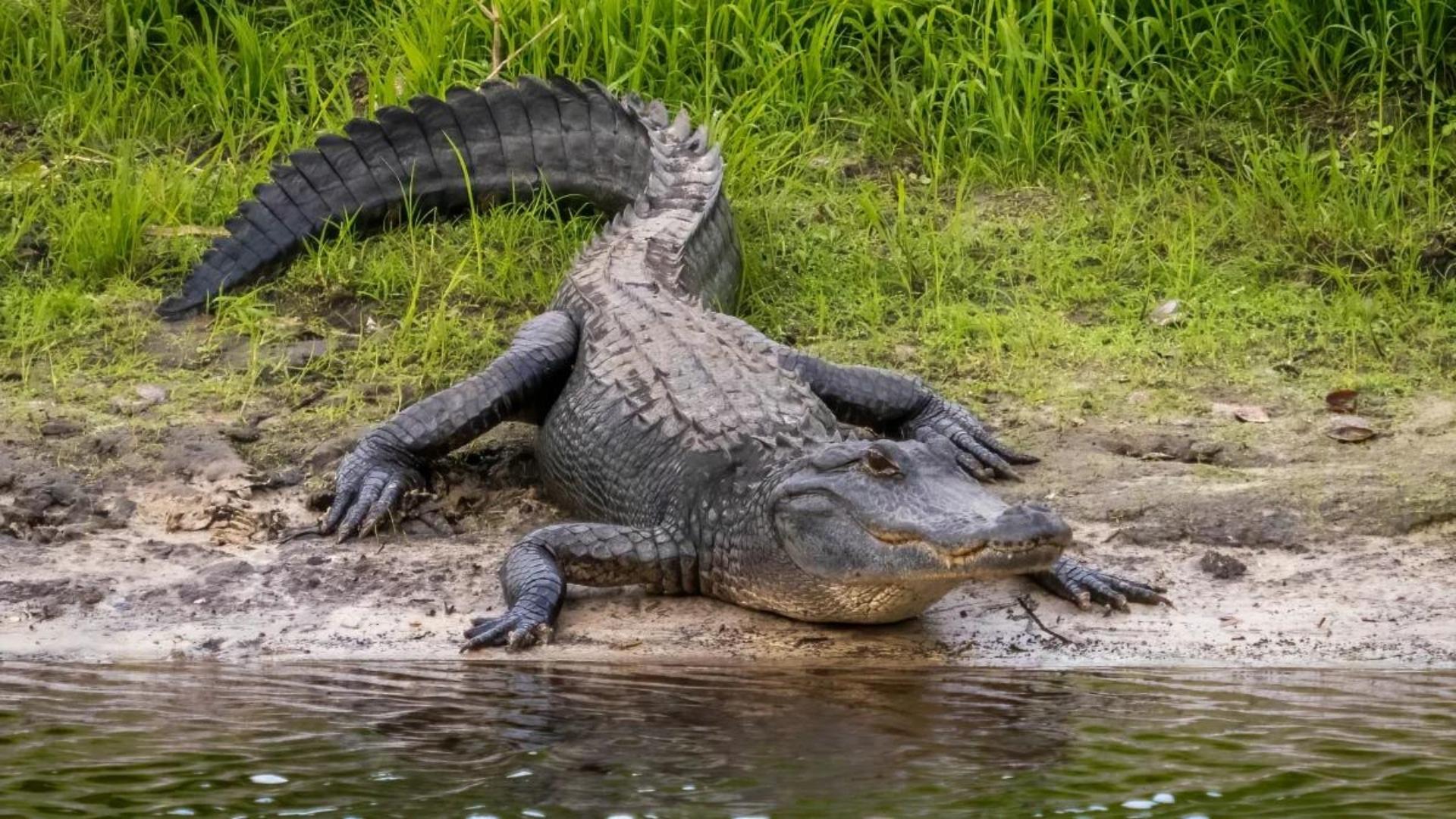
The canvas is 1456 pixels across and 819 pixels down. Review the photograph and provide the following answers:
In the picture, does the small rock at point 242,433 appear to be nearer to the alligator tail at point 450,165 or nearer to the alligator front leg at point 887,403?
the alligator tail at point 450,165

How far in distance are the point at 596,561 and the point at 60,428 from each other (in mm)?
1846

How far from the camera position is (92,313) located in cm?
630

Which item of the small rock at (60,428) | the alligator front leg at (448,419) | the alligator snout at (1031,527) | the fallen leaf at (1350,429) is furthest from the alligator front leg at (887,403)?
the small rock at (60,428)

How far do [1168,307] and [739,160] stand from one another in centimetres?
158

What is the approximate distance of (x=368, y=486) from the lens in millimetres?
5145

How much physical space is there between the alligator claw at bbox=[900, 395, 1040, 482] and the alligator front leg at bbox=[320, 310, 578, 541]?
3.30ft

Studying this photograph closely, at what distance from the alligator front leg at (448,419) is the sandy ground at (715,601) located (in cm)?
9

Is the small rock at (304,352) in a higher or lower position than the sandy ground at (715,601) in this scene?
higher

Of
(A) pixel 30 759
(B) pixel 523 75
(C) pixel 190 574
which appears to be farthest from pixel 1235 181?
(A) pixel 30 759

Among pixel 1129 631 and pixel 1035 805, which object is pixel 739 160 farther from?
pixel 1035 805

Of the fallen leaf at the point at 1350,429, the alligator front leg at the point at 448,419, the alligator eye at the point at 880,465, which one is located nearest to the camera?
the alligator eye at the point at 880,465

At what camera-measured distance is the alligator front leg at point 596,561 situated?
4.49 m

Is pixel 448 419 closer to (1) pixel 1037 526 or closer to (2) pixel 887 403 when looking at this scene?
(2) pixel 887 403

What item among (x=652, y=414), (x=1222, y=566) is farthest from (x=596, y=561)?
(x=1222, y=566)
